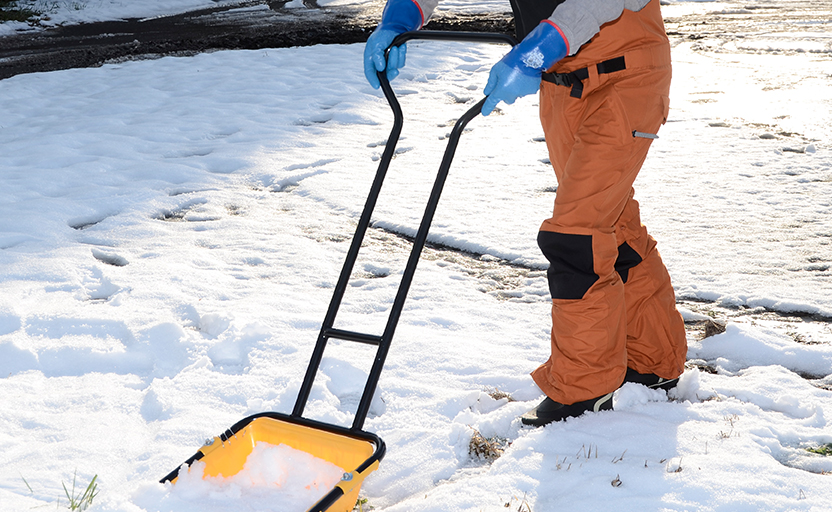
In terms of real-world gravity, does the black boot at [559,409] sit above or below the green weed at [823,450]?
above

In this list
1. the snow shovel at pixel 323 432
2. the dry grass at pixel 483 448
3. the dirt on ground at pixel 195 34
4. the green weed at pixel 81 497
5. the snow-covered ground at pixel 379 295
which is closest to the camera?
the green weed at pixel 81 497

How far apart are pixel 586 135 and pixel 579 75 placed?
0.18 m

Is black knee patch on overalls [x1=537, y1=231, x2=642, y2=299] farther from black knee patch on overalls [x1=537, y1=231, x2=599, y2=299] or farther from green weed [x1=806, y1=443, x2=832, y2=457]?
green weed [x1=806, y1=443, x2=832, y2=457]

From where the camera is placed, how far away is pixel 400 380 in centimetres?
259

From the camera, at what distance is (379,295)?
3.35 metres

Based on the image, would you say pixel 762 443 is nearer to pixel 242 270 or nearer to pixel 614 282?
pixel 614 282

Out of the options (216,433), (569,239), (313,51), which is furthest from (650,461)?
(313,51)

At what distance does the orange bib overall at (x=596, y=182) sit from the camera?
6.73 feet

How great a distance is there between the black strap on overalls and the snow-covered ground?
1042 millimetres

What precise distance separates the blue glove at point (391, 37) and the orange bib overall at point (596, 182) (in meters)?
0.50

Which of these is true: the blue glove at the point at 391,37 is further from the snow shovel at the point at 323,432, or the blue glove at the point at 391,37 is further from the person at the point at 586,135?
the snow shovel at the point at 323,432

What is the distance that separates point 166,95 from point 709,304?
225 inches

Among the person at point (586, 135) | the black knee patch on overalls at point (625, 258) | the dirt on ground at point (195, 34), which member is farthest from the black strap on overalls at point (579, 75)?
the dirt on ground at point (195, 34)

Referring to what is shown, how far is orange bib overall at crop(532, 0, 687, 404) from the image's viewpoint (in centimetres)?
205
